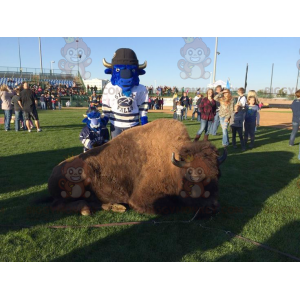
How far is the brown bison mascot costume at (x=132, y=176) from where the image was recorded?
12.9 ft

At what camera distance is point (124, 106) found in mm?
4828

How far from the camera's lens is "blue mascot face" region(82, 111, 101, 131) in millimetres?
4520

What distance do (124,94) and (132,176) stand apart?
173 cm

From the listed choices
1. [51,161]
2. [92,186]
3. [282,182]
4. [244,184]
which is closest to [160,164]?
[92,186]

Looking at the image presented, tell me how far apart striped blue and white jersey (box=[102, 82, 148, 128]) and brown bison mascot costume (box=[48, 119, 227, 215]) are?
722 mm

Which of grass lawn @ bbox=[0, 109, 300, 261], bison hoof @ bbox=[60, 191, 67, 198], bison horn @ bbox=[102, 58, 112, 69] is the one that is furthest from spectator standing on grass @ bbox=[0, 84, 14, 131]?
bison hoof @ bbox=[60, 191, 67, 198]

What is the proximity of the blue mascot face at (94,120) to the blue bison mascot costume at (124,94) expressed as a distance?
25 centimetres

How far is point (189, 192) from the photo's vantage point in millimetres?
3676

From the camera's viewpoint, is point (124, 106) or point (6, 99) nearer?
point (124, 106)

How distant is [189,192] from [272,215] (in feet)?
5.44

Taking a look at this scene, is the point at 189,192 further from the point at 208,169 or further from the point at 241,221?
the point at 241,221

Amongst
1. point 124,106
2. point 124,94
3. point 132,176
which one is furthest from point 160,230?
point 124,94

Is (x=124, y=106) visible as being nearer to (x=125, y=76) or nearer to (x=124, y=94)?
(x=124, y=94)

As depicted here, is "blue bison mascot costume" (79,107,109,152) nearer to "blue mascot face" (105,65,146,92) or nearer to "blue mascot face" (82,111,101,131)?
"blue mascot face" (82,111,101,131)
